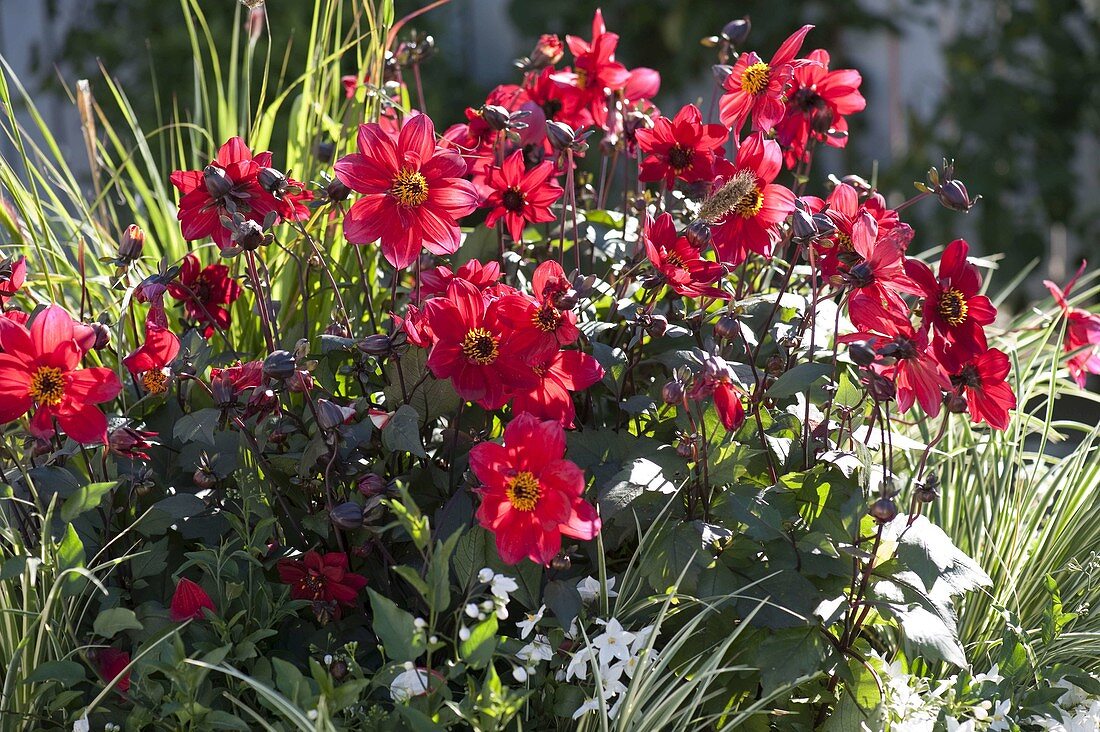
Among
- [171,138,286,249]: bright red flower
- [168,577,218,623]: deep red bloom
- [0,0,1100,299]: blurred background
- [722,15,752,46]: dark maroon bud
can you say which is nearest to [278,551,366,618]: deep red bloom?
[168,577,218,623]: deep red bloom

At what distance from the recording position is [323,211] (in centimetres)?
127

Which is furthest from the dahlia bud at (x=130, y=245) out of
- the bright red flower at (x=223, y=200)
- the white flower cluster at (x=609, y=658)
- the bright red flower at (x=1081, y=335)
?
the bright red flower at (x=1081, y=335)

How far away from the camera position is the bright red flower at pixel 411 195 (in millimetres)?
905

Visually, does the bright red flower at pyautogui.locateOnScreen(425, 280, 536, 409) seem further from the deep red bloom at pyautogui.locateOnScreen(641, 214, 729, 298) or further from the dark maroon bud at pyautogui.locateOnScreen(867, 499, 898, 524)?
the dark maroon bud at pyautogui.locateOnScreen(867, 499, 898, 524)

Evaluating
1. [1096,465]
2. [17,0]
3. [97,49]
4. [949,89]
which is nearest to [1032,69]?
[949,89]

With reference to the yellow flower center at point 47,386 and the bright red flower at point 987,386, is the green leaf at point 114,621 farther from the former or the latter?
the bright red flower at point 987,386

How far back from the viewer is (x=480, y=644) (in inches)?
29.2

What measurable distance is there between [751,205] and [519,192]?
22 cm

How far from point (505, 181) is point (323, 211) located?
0.30 metres

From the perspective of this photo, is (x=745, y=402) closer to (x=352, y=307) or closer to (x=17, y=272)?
(x=352, y=307)

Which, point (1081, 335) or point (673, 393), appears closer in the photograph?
point (673, 393)

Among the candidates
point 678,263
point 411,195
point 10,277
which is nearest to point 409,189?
point 411,195

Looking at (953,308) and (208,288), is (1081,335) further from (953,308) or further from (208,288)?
(208,288)

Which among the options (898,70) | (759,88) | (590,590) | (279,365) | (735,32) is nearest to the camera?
(279,365)
